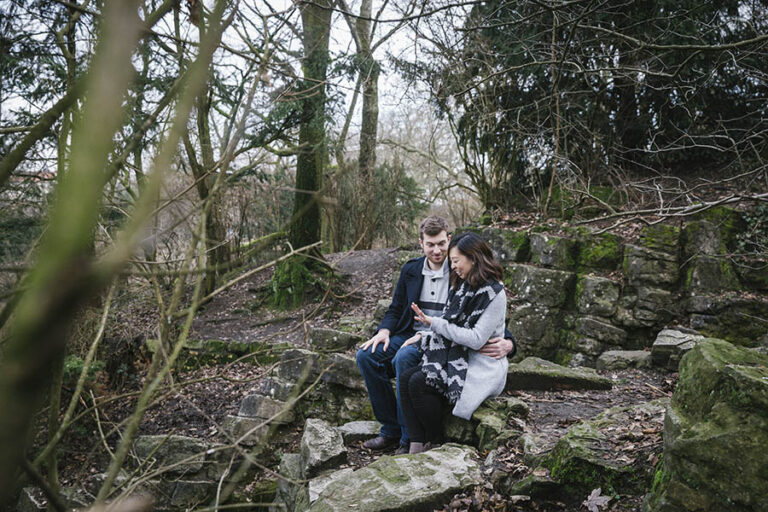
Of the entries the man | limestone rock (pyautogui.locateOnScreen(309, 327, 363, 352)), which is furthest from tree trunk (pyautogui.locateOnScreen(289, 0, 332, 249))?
the man

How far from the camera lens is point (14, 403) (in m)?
0.45

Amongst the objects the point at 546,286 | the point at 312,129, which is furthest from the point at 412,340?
the point at 312,129

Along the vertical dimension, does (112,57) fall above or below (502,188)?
below

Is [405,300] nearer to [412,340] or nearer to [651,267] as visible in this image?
[412,340]

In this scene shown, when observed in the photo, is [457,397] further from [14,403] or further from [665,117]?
[665,117]

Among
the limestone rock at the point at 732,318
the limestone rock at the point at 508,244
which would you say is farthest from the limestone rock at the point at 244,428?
the limestone rock at the point at 732,318

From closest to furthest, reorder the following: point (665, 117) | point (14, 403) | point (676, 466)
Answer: point (14, 403) → point (676, 466) → point (665, 117)

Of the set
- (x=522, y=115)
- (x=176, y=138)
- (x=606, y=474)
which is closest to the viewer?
(x=176, y=138)

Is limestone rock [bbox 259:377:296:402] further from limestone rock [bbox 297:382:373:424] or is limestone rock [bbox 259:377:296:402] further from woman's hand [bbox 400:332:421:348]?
woman's hand [bbox 400:332:421:348]

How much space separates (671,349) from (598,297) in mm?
1466

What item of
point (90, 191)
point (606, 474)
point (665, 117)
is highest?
point (665, 117)

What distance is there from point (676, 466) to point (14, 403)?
2447 mm

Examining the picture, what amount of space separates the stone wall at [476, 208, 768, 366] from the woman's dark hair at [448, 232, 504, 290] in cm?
333

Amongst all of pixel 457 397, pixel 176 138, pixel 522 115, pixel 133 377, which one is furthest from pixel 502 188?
pixel 176 138
